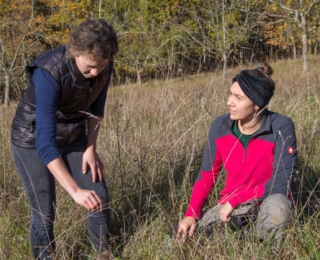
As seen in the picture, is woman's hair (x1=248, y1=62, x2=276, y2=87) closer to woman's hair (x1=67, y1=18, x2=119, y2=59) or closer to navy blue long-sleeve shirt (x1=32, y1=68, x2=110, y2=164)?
woman's hair (x1=67, y1=18, x2=119, y2=59)

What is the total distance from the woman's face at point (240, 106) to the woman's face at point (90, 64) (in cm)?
75

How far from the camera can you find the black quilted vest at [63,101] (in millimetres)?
2176

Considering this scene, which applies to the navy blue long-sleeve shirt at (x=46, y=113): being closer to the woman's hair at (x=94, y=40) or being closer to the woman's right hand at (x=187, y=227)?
the woman's hair at (x=94, y=40)

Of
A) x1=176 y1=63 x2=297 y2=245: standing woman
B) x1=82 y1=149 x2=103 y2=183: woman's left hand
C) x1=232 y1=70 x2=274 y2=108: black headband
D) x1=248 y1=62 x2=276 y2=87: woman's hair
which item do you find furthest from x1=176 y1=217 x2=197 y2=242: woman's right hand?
x1=248 y1=62 x2=276 y2=87: woman's hair

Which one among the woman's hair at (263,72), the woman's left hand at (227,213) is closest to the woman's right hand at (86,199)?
the woman's left hand at (227,213)

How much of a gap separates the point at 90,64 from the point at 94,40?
0.12 metres

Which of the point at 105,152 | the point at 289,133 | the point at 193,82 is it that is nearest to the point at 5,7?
the point at 193,82

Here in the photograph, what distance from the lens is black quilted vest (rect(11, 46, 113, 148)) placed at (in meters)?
2.18

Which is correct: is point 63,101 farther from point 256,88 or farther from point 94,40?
point 256,88

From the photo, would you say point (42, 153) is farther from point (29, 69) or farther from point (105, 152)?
point (105, 152)

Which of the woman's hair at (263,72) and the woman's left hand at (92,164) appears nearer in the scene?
the woman's left hand at (92,164)

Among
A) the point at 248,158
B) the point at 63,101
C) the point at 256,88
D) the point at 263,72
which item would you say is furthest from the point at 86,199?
the point at 263,72

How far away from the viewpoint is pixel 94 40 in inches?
80.5

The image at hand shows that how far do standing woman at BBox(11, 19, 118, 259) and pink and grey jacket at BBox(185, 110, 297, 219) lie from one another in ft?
1.94
